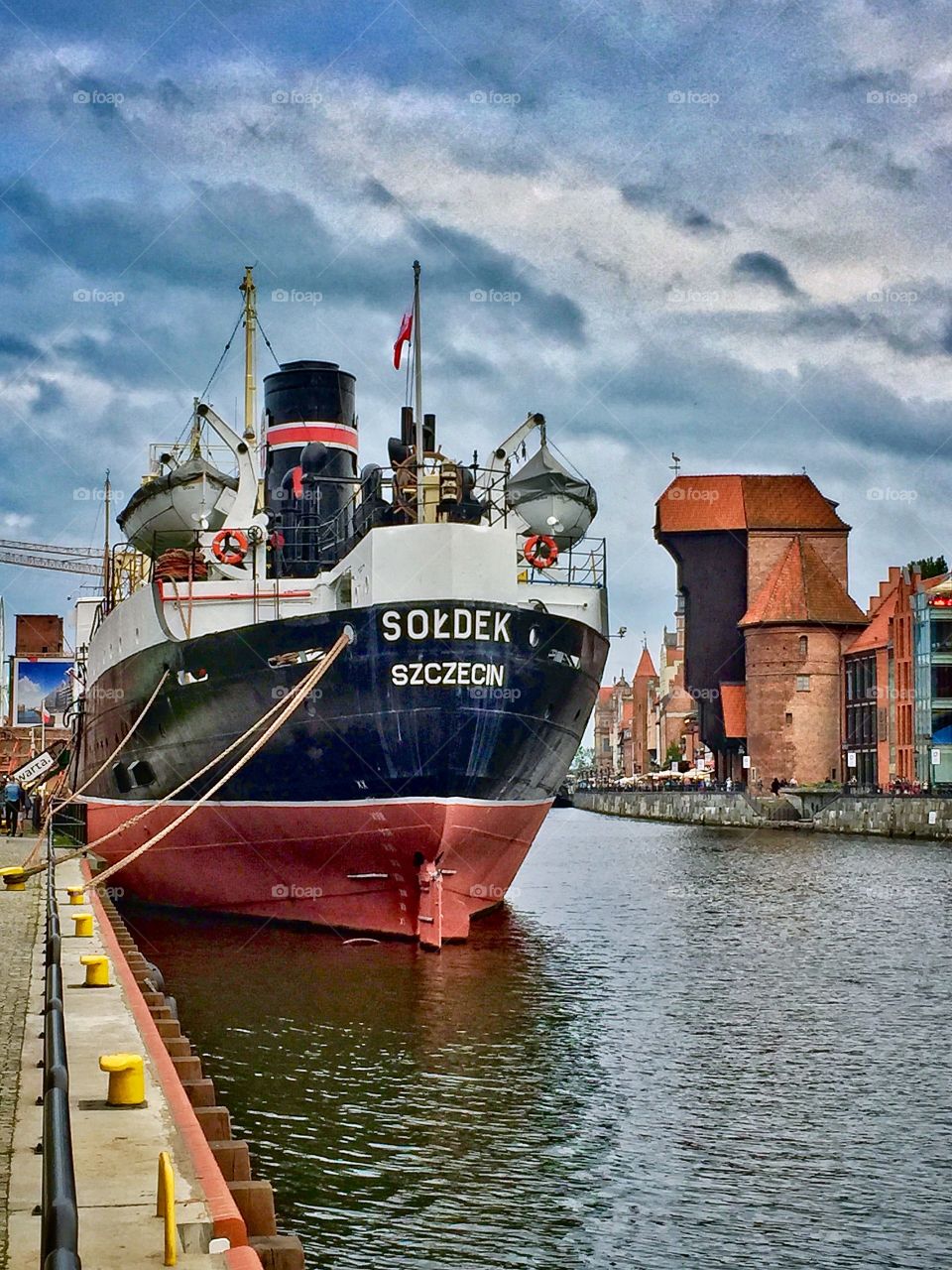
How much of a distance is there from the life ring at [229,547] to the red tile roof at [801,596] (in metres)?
81.6

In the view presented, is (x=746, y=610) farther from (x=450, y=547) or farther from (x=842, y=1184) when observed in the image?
(x=842, y=1184)

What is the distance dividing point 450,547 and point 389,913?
250 inches

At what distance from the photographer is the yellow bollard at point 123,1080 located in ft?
31.1

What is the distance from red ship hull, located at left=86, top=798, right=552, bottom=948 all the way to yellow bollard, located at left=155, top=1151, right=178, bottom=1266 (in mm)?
16732

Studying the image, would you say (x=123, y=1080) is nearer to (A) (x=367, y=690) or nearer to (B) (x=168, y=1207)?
(B) (x=168, y=1207)

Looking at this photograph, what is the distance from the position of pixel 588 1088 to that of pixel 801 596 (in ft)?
311

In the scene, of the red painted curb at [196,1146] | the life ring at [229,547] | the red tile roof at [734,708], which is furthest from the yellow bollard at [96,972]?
the red tile roof at [734,708]

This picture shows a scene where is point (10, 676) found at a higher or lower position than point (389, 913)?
higher

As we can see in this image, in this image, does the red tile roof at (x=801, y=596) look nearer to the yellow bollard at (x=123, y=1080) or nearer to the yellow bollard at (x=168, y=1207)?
the yellow bollard at (x=123, y=1080)

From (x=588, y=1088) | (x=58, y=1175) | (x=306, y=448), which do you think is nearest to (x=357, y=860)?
(x=588, y=1088)

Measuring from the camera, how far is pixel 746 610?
111250 millimetres

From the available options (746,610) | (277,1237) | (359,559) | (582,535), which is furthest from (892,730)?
(277,1237)


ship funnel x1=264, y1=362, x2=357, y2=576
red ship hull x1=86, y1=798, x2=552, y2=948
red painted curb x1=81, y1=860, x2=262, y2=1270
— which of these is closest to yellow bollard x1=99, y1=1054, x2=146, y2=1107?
red painted curb x1=81, y1=860, x2=262, y2=1270

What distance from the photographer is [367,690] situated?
2442 centimetres
